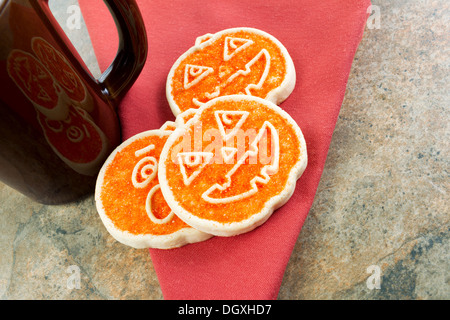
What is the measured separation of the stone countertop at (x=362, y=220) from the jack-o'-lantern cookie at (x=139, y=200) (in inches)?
2.7

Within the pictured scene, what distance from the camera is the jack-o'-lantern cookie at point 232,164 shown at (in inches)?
23.6

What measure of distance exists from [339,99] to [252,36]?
22 centimetres

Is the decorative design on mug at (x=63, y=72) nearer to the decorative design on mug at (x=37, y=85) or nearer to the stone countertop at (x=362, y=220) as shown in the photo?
the decorative design on mug at (x=37, y=85)

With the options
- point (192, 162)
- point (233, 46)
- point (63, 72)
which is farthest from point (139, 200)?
point (233, 46)

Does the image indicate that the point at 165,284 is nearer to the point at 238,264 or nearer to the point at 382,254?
the point at 238,264

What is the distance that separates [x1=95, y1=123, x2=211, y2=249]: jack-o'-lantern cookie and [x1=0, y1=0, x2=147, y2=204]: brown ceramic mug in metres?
0.04

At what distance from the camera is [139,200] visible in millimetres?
646

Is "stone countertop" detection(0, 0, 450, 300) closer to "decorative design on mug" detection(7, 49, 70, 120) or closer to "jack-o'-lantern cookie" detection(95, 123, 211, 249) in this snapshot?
"jack-o'-lantern cookie" detection(95, 123, 211, 249)

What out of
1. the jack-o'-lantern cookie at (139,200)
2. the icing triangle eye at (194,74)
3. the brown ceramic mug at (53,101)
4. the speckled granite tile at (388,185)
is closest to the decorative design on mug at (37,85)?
the brown ceramic mug at (53,101)

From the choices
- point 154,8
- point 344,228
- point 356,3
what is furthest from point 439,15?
point 154,8

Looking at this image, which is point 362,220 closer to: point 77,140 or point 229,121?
point 229,121

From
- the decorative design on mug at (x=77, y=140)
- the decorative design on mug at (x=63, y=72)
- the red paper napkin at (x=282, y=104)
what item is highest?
the decorative design on mug at (x=63, y=72)

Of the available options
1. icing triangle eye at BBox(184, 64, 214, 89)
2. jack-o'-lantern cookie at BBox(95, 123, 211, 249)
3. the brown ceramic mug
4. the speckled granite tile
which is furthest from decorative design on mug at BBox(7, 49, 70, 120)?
the speckled granite tile

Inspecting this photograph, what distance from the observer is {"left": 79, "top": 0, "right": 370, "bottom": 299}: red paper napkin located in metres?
0.60
